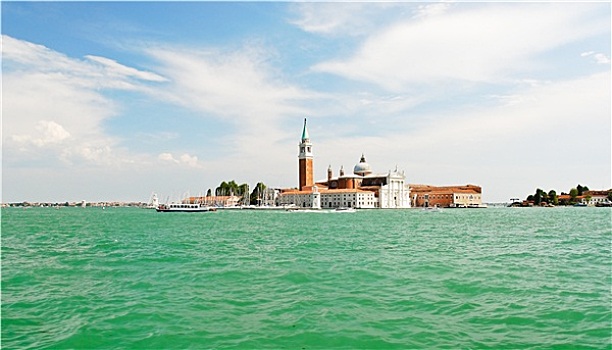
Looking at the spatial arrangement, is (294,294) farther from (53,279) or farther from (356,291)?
(53,279)

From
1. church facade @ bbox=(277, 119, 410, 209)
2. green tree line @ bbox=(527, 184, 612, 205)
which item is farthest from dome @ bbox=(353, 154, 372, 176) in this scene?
green tree line @ bbox=(527, 184, 612, 205)

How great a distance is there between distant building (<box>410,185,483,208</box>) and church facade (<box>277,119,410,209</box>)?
18.2ft

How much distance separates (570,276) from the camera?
1195 cm

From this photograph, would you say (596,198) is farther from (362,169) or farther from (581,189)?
(362,169)

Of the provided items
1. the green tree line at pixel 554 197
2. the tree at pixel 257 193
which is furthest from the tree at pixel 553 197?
the tree at pixel 257 193

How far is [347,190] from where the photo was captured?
10600 cm

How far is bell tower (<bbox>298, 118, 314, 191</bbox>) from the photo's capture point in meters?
112

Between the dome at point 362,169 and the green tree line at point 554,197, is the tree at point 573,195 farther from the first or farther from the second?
the dome at point 362,169

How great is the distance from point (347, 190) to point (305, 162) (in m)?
12.2

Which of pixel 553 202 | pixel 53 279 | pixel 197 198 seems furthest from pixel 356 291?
pixel 553 202

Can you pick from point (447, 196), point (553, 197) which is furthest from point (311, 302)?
point (553, 197)

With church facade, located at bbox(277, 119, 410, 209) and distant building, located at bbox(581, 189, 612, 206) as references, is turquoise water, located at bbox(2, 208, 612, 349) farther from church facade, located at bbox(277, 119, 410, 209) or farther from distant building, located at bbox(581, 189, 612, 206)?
distant building, located at bbox(581, 189, 612, 206)

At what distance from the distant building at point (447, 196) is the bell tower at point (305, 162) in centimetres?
2757

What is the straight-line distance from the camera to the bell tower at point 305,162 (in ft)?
367
